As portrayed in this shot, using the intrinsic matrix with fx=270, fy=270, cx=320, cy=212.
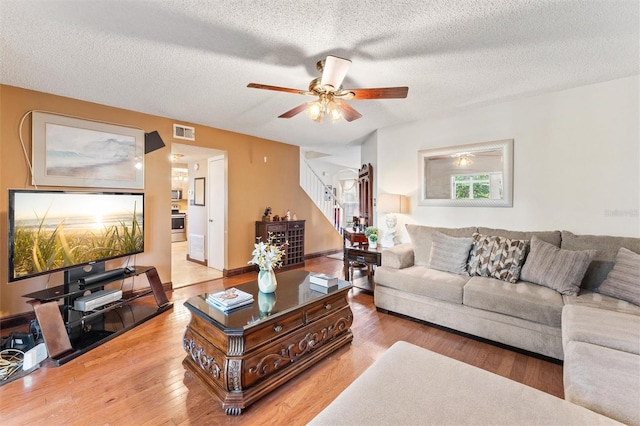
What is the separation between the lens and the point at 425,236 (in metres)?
3.48

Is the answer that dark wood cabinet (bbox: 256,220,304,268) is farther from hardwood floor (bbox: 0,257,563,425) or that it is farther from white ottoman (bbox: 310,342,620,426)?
white ottoman (bbox: 310,342,620,426)

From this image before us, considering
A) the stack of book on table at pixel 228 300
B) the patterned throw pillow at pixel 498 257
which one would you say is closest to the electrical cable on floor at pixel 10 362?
the stack of book on table at pixel 228 300

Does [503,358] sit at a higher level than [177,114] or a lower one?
lower

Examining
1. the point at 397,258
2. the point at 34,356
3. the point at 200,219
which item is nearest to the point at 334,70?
the point at 397,258

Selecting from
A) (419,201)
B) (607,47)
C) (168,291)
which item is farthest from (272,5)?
(168,291)

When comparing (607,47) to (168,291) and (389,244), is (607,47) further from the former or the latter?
(168,291)

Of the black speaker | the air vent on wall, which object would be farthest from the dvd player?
the air vent on wall

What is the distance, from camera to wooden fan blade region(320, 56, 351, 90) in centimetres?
192

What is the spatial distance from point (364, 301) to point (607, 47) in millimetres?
3338

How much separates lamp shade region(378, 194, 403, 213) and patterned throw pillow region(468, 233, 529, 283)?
3.72ft

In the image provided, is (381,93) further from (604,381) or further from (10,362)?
(10,362)

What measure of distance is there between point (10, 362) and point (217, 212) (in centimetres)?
323

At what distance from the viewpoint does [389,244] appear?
403cm

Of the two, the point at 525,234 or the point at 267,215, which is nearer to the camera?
the point at 525,234
